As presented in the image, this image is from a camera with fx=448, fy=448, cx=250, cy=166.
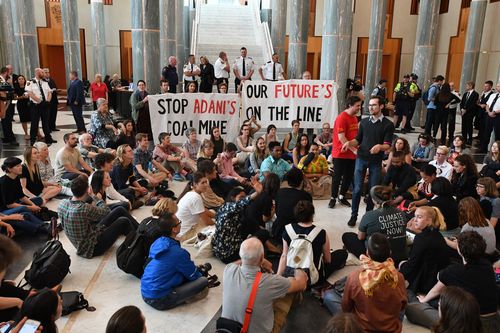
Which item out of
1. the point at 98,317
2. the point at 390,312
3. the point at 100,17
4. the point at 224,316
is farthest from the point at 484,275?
the point at 100,17

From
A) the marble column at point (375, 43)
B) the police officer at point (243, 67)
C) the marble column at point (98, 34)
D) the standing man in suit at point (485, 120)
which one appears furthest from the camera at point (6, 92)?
the marble column at point (98, 34)

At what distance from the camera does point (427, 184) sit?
6.96 metres

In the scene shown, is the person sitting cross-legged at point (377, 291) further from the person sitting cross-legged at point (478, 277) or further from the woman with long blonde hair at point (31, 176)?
the woman with long blonde hair at point (31, 176)

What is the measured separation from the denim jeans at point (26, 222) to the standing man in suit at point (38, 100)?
5.77 meters

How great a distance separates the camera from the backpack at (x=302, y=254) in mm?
4117

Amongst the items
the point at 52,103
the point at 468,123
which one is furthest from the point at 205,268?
the point at 468,123

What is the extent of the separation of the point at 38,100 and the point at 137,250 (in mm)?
8076

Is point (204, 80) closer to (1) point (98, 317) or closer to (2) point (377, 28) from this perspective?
(2) point (377, 28)

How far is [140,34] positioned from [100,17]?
49.9 ft

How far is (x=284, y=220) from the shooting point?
5.14m

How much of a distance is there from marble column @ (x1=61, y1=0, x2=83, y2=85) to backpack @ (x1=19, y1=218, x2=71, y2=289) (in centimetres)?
1735

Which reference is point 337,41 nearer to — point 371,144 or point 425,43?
point 371,144

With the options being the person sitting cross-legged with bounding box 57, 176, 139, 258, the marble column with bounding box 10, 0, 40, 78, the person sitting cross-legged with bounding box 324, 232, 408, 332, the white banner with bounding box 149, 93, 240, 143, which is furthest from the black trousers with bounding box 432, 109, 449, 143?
the marble column with bounding box 10, 0, 40, 78

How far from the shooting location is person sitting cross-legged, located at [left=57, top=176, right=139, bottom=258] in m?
5.08
